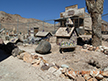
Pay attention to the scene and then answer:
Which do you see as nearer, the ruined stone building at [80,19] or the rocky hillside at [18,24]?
the ruined stone building at [80,19]

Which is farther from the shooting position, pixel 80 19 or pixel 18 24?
pixel 18 24

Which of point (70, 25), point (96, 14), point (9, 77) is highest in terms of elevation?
point (96, 14)

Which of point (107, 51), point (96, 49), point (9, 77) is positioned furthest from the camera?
point (96, 49)

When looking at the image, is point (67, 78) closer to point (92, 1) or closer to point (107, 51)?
point (107, 51)

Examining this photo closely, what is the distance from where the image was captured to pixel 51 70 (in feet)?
11.5

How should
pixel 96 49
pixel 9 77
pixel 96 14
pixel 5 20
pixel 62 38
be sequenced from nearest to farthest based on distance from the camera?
pixel 9 77, pixel 96 49, pixel 96 14, pixel 62 38, pixel 5 20

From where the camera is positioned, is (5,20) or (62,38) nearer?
(62,38)

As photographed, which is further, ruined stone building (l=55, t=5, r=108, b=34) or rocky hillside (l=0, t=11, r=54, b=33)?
rocky hillside (l=0, t=11, r=54, b=33)

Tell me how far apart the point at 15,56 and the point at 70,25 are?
569 centimetres

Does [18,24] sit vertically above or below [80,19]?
below

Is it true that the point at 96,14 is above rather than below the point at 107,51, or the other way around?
above

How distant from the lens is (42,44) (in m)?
6.49

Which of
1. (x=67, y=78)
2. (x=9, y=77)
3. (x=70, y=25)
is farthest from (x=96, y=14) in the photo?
(x=9, y=77)

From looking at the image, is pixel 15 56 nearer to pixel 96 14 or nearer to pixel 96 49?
pixel 96 49
